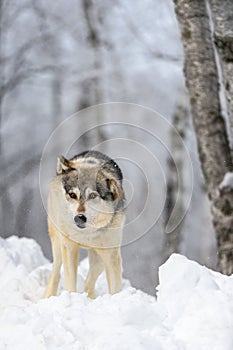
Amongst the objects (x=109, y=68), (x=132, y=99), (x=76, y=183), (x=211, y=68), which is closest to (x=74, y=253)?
(x=76, y=183)

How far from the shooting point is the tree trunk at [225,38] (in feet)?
19.7

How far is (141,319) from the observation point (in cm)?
376

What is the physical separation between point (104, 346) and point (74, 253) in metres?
1.94

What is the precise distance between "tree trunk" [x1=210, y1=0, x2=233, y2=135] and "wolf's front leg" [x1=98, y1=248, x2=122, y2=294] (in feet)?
5.19

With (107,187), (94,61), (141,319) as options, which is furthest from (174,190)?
(141,319)

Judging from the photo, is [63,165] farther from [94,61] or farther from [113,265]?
[94,61]

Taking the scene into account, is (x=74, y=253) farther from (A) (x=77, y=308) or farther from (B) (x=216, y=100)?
(B) (x=216, y=100)

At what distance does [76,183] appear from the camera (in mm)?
5168

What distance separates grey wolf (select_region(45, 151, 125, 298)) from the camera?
512 cm

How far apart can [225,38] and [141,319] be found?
301cm

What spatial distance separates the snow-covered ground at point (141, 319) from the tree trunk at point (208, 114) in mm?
2355

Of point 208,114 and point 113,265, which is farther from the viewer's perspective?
point 208,114

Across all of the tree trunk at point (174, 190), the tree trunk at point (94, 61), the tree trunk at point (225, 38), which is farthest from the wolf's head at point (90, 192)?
the tree trunk at point (94, 61)

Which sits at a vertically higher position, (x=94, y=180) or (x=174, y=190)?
(x=94, y=180)
